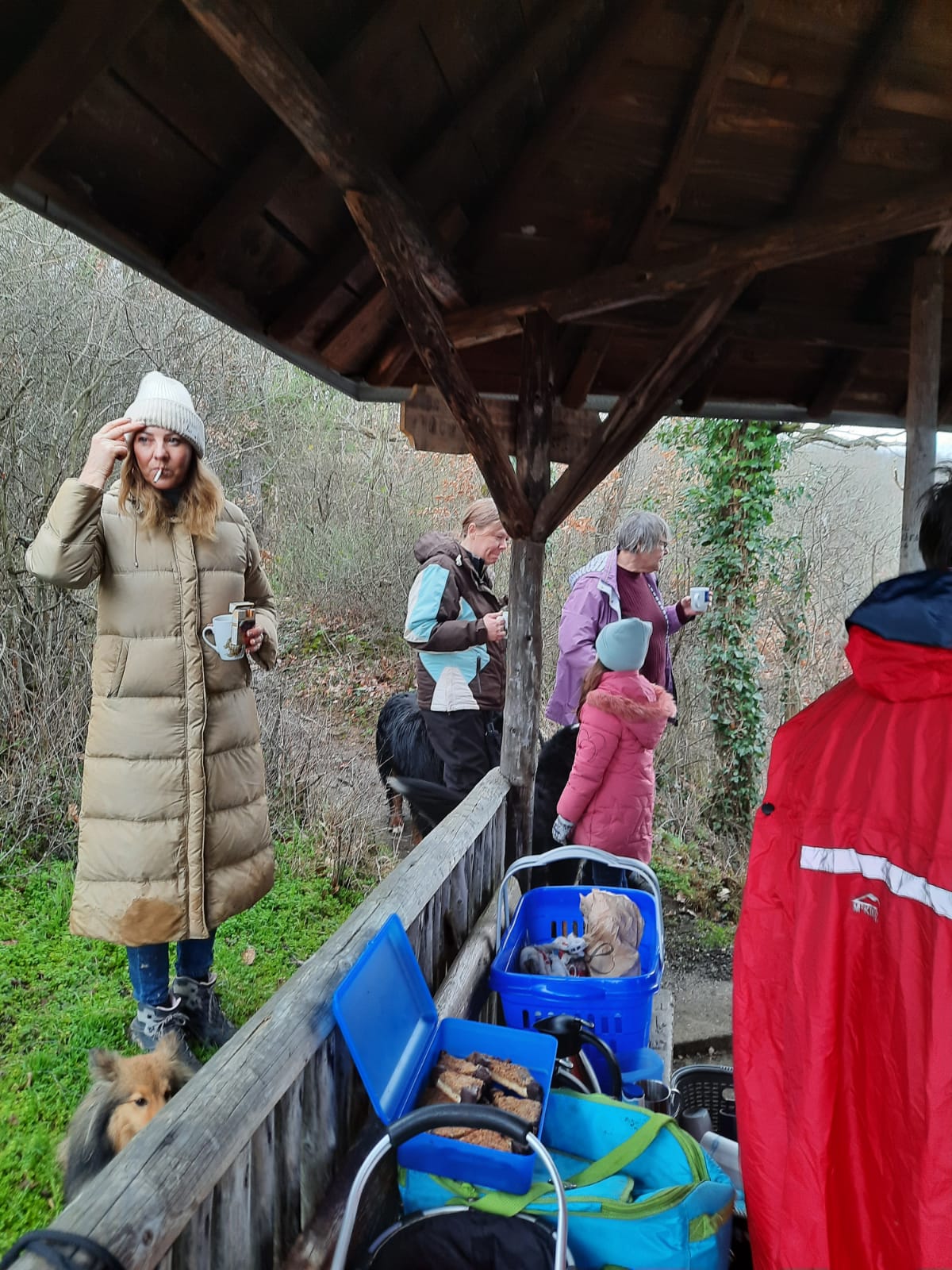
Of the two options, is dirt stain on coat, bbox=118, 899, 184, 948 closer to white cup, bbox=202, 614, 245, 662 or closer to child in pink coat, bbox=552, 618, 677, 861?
white cup, bbox=202, 614, 245, 662

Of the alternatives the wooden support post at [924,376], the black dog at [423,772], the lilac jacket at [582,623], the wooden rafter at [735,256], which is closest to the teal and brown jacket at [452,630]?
the lilac jacket at [582,623]

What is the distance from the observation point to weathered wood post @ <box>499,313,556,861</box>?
3986 millimetres

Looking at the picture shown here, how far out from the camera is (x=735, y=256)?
2994 millimetres

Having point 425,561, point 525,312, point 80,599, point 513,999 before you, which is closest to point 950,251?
point 525,312

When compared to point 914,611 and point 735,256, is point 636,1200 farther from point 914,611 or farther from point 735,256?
point 735,256

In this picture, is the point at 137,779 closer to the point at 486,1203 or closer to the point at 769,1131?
the point at 486,1203

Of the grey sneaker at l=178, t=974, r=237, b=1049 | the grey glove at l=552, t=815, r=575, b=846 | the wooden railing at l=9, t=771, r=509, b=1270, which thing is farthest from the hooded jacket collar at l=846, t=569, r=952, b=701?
the grey sneaker at l=178, t=974, r=237, b=1049

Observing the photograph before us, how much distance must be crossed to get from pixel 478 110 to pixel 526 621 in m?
2.21

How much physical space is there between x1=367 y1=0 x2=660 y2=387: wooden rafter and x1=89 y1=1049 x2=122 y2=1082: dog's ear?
332 centimetres

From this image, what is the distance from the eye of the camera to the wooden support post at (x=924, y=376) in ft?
10.2

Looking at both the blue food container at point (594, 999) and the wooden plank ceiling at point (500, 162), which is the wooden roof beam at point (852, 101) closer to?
the wooden plank ceiling at point (500, 162)

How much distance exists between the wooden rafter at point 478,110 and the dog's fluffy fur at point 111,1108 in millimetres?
3039

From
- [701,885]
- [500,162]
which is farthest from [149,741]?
[701,885]

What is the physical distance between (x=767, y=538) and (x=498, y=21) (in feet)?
22.0
